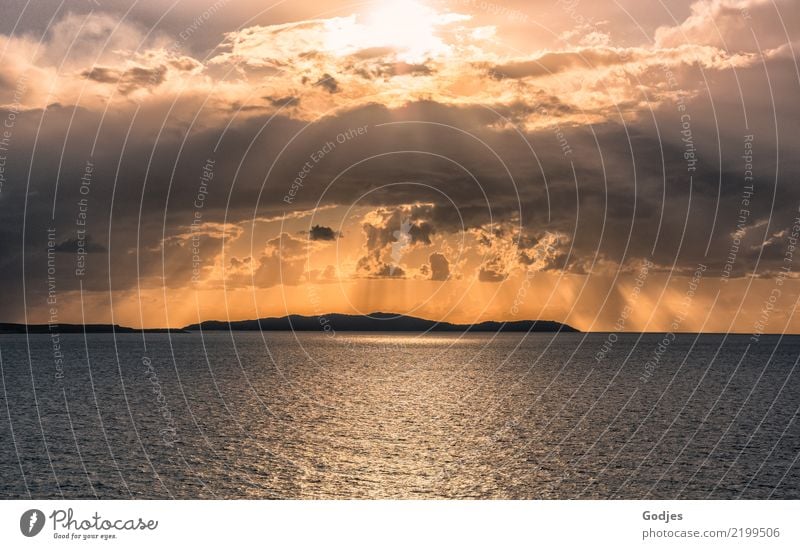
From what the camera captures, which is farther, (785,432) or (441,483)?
(785,432)

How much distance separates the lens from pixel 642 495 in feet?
269
